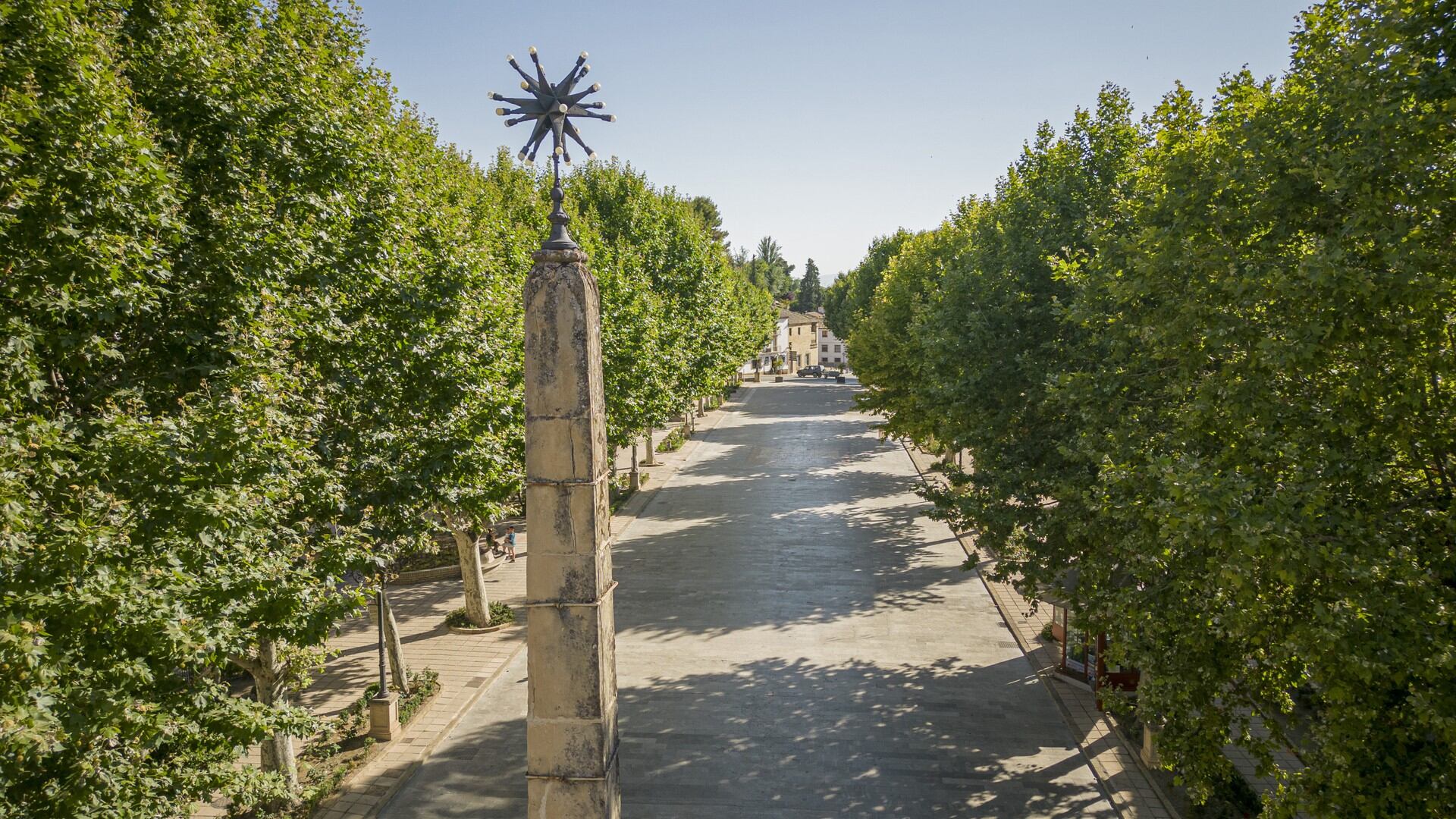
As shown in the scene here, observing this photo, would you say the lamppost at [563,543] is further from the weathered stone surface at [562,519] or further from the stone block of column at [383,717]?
the stone block of column at [383,717]

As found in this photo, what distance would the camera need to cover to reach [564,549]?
6516 millimetres

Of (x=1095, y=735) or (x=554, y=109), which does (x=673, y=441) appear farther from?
(x=554, y=109)

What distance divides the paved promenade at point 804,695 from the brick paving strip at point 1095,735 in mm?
274

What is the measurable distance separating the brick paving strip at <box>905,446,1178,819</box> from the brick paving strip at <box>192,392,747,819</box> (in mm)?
9903

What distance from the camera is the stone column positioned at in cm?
646

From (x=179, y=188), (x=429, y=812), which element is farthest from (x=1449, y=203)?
(x=429, y=812)

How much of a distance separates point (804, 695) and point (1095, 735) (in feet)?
16.9

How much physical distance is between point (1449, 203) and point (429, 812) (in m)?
14.2

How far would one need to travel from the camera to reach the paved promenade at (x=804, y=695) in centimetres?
1234

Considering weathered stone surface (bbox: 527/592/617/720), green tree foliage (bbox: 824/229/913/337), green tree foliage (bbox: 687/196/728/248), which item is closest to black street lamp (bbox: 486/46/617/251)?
weathered stone surface (bbox: 527/592/617/720)

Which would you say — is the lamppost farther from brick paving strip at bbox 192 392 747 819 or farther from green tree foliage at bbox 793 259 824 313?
green tree foliage at bbox 793 259 824 313

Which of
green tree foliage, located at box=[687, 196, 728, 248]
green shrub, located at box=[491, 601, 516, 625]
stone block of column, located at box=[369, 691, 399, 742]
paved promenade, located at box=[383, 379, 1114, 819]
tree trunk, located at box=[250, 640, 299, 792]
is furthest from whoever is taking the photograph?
green tree foliage, located at box=[687, 196, 728, 248]

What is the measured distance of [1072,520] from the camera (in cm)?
1219

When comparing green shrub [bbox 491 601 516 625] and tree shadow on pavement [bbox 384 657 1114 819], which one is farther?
green shrub [bbox 491 601 516 625]
